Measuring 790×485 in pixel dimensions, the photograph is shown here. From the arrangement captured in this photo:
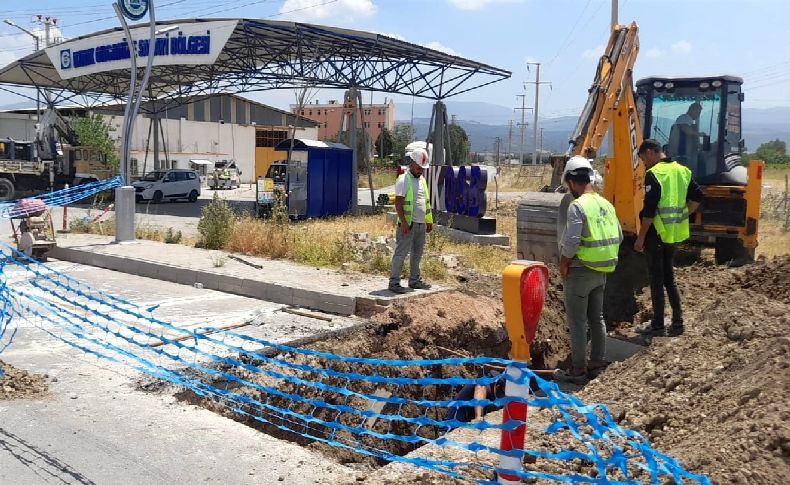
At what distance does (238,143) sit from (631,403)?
2103 inches

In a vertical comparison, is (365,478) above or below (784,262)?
below

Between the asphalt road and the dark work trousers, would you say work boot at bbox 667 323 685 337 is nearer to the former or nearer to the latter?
the dark work trousers

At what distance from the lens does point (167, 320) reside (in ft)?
26.6

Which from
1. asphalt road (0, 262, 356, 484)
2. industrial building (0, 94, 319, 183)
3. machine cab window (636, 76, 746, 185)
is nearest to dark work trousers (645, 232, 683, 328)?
asphalt road (0, 262, 356, 484)

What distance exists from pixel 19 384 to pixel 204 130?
48762 millimetres

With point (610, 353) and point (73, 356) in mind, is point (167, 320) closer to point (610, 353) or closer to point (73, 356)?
point (73, 356)

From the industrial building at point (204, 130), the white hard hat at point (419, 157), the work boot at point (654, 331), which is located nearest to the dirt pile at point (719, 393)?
the work boot at point (654, 331)

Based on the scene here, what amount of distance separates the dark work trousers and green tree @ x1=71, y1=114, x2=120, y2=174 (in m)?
31.6

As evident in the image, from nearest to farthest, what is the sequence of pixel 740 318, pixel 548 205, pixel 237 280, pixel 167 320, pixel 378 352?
pixel 740 318, pixel 378 352, pixel 167 320, pixel 548 205, pixel 237 280

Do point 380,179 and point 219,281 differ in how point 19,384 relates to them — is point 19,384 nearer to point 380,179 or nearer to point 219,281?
point 219,281

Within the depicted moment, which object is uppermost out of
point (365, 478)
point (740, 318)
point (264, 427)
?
point (740, 318)

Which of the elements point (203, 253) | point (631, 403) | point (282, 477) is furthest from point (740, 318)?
point (203, 253)

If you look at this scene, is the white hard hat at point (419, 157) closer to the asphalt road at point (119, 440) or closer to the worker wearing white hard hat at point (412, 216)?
the worker wearing white hard hat at point (412, 216)

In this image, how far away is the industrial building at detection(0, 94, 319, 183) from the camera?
46.3 metres
